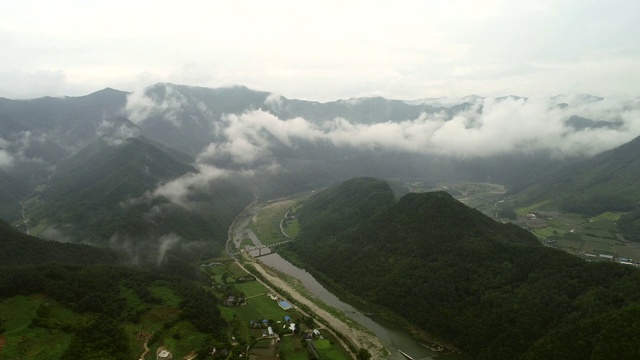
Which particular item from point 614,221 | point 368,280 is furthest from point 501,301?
point 614,221

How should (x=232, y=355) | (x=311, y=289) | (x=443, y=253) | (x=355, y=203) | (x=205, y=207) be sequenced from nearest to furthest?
1. (x=232, y=355)
2. (x=443, y=253)
3. (x=311, y=289)
4. (x=355, y=203)
5. (x=205, y=207)

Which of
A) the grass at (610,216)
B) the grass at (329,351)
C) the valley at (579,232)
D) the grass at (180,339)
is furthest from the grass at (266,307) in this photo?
the grass at (610,216)

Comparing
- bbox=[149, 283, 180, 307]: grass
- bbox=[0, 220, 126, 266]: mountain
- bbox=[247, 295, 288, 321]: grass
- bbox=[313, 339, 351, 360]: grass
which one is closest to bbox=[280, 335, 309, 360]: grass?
bbox=[313, 339, 351, 360]: grass

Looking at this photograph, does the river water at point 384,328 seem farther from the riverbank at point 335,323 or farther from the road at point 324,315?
the road at point 324,315

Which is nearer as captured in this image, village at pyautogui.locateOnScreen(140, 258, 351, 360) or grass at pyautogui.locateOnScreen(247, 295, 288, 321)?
village at pyautogui.locateOnScreen(140, 258, 351, 360)

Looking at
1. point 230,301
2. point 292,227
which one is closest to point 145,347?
point 230,301

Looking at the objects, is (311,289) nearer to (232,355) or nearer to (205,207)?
(232,355)

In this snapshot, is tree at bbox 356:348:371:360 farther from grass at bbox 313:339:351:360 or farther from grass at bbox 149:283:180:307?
grass at bbox 149:283:180:307
